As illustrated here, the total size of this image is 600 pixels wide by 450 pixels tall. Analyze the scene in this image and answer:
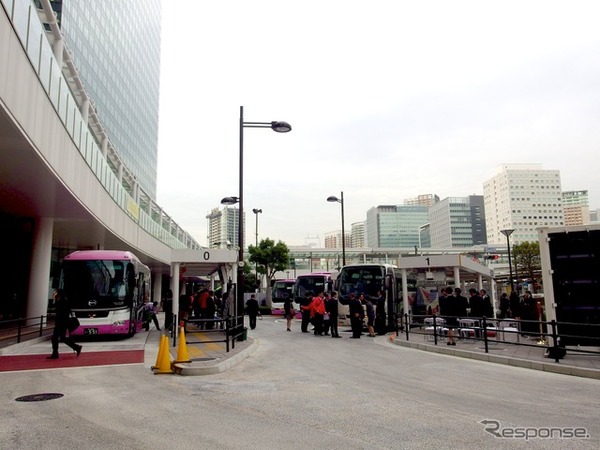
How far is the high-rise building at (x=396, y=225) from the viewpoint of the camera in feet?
558

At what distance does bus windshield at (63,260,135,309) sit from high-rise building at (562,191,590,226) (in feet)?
571

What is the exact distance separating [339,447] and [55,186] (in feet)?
49.1

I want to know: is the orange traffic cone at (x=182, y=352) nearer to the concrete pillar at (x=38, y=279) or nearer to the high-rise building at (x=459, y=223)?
the concrete pillar at (x=38, y=279)

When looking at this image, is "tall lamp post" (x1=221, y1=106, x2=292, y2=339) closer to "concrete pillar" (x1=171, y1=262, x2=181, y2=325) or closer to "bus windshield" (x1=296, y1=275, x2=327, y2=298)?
"concrete pillar" (x1=171, y1=262, x2=181, y2=325)

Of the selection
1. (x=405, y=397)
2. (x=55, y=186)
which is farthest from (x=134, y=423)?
(x=55, y=186)

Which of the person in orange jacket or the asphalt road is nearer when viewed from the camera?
the asphalt road

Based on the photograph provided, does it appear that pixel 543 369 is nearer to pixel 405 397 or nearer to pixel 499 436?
pixel 405 397

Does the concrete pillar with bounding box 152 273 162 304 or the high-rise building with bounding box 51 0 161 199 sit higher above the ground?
the high-rise building with bounding box 51 0 161 199

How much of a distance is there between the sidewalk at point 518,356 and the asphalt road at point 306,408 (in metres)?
0.38

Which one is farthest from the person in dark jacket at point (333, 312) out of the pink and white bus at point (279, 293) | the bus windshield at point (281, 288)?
the bus windshield at point (281, 288)

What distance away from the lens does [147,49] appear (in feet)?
331

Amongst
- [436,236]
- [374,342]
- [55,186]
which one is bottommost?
[374,342]

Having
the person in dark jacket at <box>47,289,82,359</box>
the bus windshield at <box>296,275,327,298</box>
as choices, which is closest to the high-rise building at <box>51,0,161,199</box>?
the bus windshield at <box>296,275,327,298</box>

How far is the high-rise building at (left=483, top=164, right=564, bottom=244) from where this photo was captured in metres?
139
